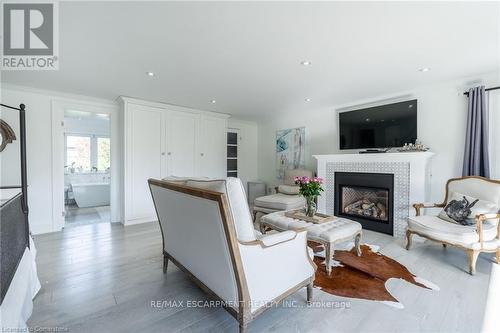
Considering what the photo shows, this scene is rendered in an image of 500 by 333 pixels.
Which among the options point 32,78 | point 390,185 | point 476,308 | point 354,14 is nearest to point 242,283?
point 476,308

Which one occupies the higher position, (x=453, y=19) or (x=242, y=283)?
(x=453, y=19)

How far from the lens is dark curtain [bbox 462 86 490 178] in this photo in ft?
9.00

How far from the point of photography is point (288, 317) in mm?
1583

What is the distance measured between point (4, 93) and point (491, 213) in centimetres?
625

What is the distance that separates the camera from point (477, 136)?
9.07ft

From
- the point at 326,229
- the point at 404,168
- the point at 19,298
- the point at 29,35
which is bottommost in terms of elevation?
the point at 19,298

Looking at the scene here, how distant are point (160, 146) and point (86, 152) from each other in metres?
3.98

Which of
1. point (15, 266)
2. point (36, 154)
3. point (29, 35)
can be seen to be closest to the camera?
point (15, 266)

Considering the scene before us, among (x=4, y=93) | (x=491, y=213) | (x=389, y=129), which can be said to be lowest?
(x=491, y=213)

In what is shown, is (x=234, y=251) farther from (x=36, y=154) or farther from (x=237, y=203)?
(x=36, y=154)

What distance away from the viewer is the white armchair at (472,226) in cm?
221

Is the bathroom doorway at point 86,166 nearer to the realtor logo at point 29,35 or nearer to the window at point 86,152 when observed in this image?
the window at point 86,152

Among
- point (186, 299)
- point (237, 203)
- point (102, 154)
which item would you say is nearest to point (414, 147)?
point (237, 203)

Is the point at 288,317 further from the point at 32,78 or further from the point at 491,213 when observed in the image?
the point at 32,78
